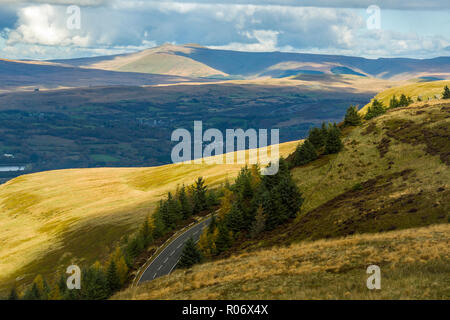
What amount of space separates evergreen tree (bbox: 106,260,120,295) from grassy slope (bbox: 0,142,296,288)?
88.0ft

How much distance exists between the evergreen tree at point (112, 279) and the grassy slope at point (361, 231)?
1858 cm

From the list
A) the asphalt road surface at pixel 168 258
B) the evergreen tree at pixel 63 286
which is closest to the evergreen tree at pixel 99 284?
the evergreen tree at pixel 63 286

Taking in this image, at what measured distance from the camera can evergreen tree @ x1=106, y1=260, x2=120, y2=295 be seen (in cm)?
5942

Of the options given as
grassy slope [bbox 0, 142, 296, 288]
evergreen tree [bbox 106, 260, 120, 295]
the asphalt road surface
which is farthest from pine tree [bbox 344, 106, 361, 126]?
evergreen tree [bbox 106, 260, 120, 295]

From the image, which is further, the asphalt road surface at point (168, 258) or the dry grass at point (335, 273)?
the asphalt road surface at point (168, 258)

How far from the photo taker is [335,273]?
98.8ft

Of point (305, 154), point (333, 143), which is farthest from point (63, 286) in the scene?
point (333, 143)

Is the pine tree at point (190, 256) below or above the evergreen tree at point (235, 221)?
below

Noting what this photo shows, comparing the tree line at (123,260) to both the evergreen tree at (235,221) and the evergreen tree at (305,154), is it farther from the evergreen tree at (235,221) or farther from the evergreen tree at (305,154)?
the evergreen tree at (305,154)

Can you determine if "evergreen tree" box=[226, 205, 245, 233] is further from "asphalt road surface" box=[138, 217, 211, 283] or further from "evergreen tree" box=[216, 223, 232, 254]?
"asphalt road surface" box=[138, 217, 211, 283]

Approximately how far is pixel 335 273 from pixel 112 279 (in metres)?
39.5

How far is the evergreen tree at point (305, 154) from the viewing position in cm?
8875

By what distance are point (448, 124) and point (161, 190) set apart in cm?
9376
